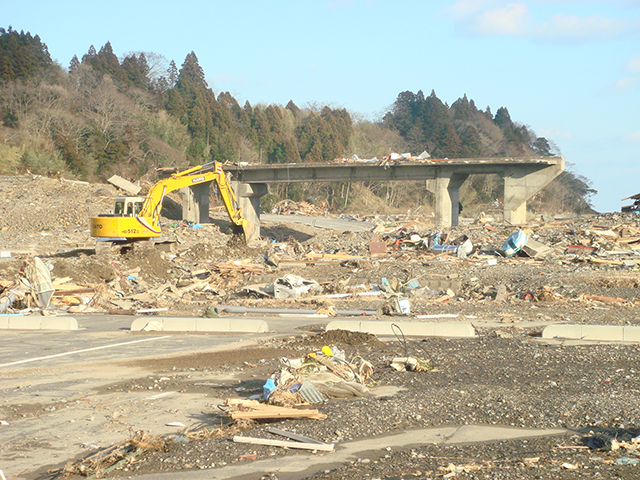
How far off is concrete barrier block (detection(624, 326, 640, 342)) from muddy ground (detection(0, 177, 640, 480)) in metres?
0.67

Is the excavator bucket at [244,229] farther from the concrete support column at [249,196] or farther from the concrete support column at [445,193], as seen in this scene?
the concrete support column at [445,193]

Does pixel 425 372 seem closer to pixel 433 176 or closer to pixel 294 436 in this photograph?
pixel 294 436

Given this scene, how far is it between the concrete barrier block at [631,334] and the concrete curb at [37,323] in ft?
40.1

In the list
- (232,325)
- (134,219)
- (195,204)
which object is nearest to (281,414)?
(232,325)

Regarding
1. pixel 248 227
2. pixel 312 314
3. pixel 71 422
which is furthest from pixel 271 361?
pixel 248 227

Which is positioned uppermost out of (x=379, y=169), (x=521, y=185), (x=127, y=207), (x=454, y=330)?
(x=379, y=169)

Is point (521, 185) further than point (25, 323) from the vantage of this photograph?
Yes

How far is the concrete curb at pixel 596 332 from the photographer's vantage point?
1247cm

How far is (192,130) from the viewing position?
84562 millimetres

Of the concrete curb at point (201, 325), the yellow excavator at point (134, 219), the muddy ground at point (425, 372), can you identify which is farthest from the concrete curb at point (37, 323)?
the yellow excavator at point (134, 219)

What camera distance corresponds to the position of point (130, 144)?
66875 millimetres

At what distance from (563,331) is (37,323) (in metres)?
12.1

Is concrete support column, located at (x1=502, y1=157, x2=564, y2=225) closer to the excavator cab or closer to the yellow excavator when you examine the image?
the yellow excavator

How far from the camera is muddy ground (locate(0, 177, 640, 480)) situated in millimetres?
6375
